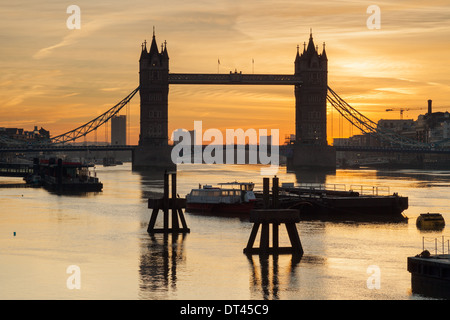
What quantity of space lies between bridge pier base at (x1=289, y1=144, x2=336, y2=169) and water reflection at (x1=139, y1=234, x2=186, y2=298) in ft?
467

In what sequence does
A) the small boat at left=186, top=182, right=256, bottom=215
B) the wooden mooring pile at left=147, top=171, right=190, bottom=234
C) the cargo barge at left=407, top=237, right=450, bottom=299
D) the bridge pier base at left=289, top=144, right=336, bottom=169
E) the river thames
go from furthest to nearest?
the bridge pier base at left=289, top=144, right=336, bottom=169 < the small boat at left=186, top=182, right=256, bottom=215 < the wooden mooring pile at left=147, top=171, right=190, bottom=234 < the river thames < the cargo barge at left=407, top=237, right=450, bottom=299

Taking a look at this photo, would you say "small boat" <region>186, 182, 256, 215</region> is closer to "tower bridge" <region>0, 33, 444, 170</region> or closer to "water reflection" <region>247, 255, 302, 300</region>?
"water reflection" <region>247, 255, 302, 300</region>

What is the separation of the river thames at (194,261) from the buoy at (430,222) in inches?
27.2

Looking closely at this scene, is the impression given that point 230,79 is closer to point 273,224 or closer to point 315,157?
point 315,157

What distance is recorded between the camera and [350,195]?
2992 inches

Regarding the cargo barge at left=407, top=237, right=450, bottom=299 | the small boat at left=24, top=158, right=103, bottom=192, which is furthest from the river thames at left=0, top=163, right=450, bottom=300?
the small boat at left=24, top=158, right=103, bottom=192

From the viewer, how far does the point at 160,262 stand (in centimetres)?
4303

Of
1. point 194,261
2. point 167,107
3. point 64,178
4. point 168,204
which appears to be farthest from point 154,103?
point 194,261

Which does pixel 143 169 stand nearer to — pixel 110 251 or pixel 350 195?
pixel 350 195

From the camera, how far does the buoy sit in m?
60.2

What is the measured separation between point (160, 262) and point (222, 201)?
2842 cm

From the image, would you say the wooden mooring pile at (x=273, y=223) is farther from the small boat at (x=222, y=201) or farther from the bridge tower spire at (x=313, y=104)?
the bridge tower spire at (x=313, y=104)

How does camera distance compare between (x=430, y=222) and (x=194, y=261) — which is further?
(x=430, y=222)
